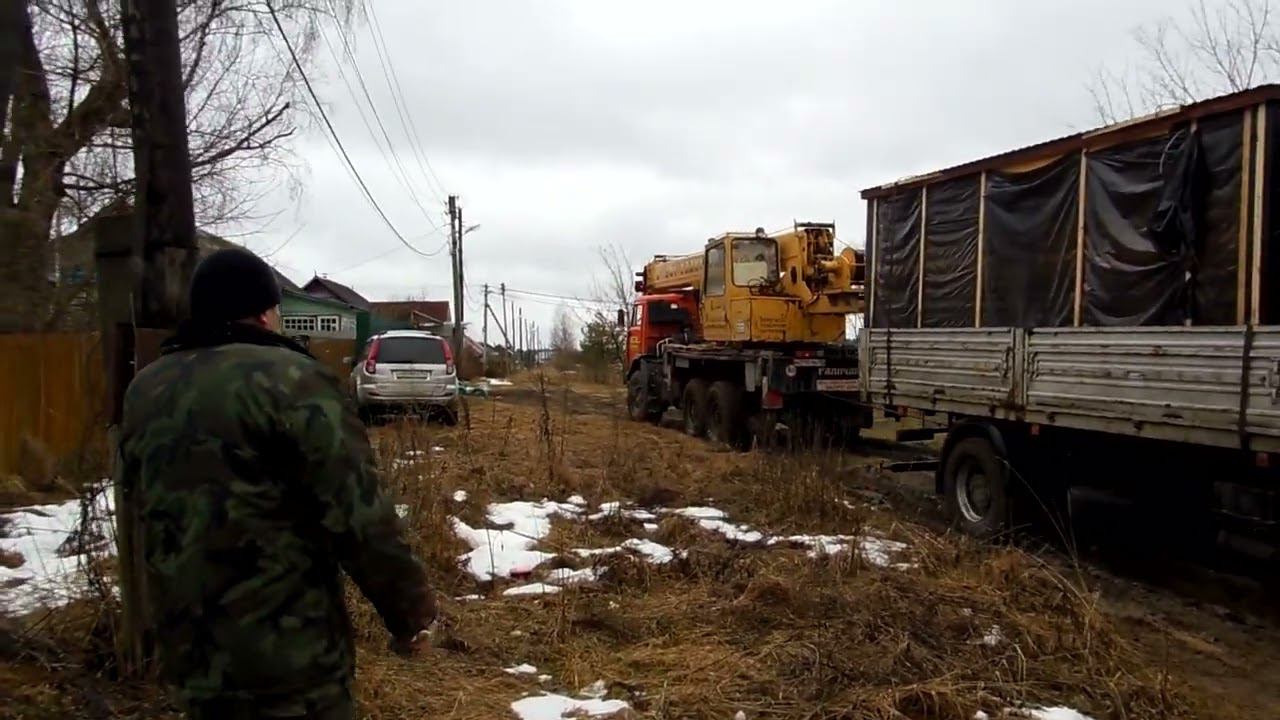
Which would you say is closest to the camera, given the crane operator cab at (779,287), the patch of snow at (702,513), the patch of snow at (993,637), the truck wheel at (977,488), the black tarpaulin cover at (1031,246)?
the patch of snow at (993,637)

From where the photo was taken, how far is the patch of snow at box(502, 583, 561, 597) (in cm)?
534

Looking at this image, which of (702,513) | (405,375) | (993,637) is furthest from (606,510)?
(405,375)

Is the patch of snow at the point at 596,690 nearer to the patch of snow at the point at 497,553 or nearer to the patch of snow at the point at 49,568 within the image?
the patch of snow at the point at 497,553

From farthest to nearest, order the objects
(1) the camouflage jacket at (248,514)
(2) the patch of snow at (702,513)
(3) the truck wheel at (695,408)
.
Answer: (3) the truck wheel at (695,408) → (2) the patch of snow at (702,513) → (1) the camouflage jacket at (248,514)

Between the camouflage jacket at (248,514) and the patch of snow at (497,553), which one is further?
the patch of snow at (497,553)

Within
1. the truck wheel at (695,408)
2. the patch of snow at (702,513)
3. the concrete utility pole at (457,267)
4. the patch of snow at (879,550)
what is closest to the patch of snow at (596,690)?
the patch of snow at (879,550)

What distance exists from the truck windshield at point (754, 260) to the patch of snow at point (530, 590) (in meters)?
8.31

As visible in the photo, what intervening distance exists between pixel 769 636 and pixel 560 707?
1201 mm

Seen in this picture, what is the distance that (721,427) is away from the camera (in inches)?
519

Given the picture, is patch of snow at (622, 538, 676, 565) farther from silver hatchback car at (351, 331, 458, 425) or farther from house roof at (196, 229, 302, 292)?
silver hatchback car at (351, 331, 458, 425)

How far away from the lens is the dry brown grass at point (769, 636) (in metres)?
3.75

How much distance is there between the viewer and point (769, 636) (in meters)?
4.43

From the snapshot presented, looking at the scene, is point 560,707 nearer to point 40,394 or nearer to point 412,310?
point 40,394

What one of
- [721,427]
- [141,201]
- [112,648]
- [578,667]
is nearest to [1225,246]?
[578,667]
